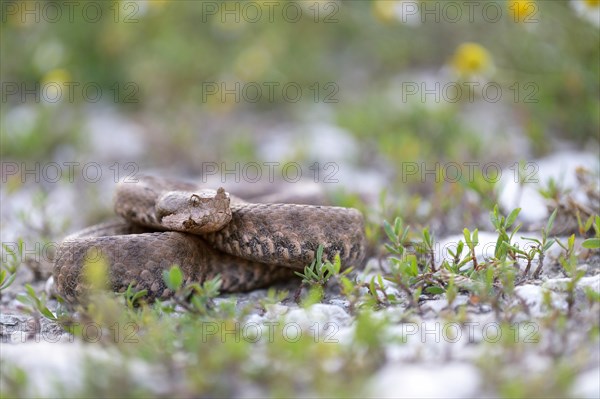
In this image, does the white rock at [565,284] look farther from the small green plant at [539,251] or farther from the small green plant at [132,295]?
the small green plant at [132,295]

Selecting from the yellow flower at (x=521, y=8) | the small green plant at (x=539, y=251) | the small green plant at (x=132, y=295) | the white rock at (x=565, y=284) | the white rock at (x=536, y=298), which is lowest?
the small green plant at (x=132, y=295)

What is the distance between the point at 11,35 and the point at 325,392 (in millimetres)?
7606

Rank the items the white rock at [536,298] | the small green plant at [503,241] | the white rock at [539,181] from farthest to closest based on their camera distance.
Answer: the white rock at [539,181] < the small green plant at [503,241] < the white rock at [536,298]

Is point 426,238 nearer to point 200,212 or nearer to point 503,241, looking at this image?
point 503,241

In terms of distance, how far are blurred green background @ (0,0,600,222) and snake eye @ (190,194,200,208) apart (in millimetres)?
2517

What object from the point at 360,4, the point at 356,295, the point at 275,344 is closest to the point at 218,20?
the point at 360,4

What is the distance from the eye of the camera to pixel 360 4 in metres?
7.43

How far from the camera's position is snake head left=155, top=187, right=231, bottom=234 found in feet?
12.3

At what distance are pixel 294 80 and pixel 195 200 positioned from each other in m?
5.04

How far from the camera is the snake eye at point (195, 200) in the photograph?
3.76m

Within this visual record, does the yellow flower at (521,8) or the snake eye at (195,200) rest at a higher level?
the yellow flower at (521,8)

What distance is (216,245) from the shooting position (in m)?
3.99

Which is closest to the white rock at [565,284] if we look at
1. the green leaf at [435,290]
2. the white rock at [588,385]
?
the green leaf at [435,290]

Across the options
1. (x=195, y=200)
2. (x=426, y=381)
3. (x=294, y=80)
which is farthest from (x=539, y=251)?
(x=294, y=80)
